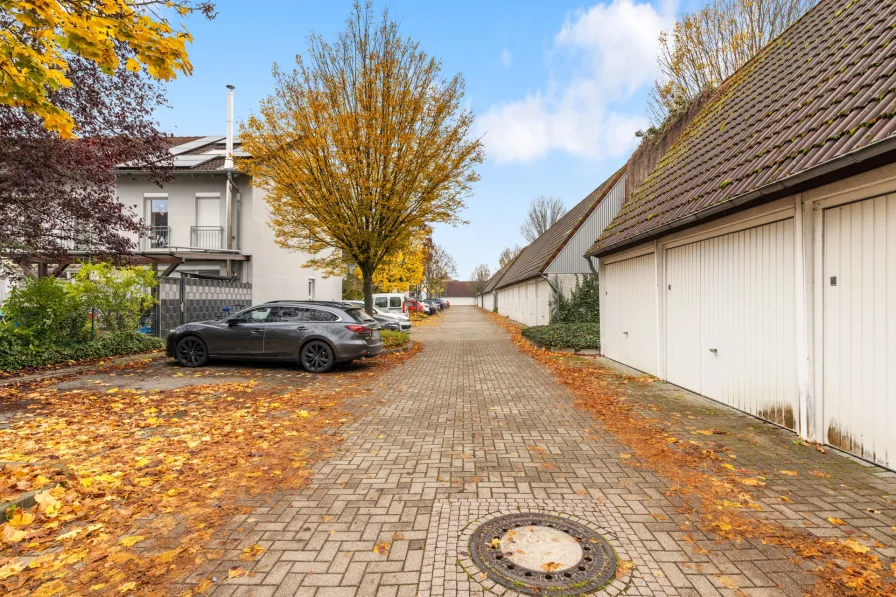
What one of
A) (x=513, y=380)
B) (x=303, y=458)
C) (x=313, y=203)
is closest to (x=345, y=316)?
(x=513, y=380)

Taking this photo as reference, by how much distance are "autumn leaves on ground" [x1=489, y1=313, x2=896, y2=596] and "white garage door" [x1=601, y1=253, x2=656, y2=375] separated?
9.13 feet

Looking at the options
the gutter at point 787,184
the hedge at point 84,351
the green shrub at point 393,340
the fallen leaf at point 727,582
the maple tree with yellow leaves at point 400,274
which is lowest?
the fallen leaf at point 727,582

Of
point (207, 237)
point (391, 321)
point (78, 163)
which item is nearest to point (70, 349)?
point (78, 163)

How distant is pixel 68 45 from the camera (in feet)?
14.0

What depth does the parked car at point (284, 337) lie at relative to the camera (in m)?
10.0

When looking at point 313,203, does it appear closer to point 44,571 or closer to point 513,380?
point 513,380

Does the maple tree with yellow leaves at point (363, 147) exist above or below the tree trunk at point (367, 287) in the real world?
above

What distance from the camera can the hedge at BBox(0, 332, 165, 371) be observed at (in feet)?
28.7

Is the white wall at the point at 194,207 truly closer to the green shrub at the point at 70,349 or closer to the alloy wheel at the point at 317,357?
the green shrub at the point at 70,349

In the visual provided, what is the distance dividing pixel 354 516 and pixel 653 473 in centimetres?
281

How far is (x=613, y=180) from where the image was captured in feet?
68.1

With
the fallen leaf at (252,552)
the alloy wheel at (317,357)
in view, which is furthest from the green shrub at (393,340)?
the fallen leaf at (252,552)

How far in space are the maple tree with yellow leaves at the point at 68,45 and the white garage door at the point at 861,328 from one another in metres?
7.17

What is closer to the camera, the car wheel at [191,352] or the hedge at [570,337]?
the car wheel at [191,352]
